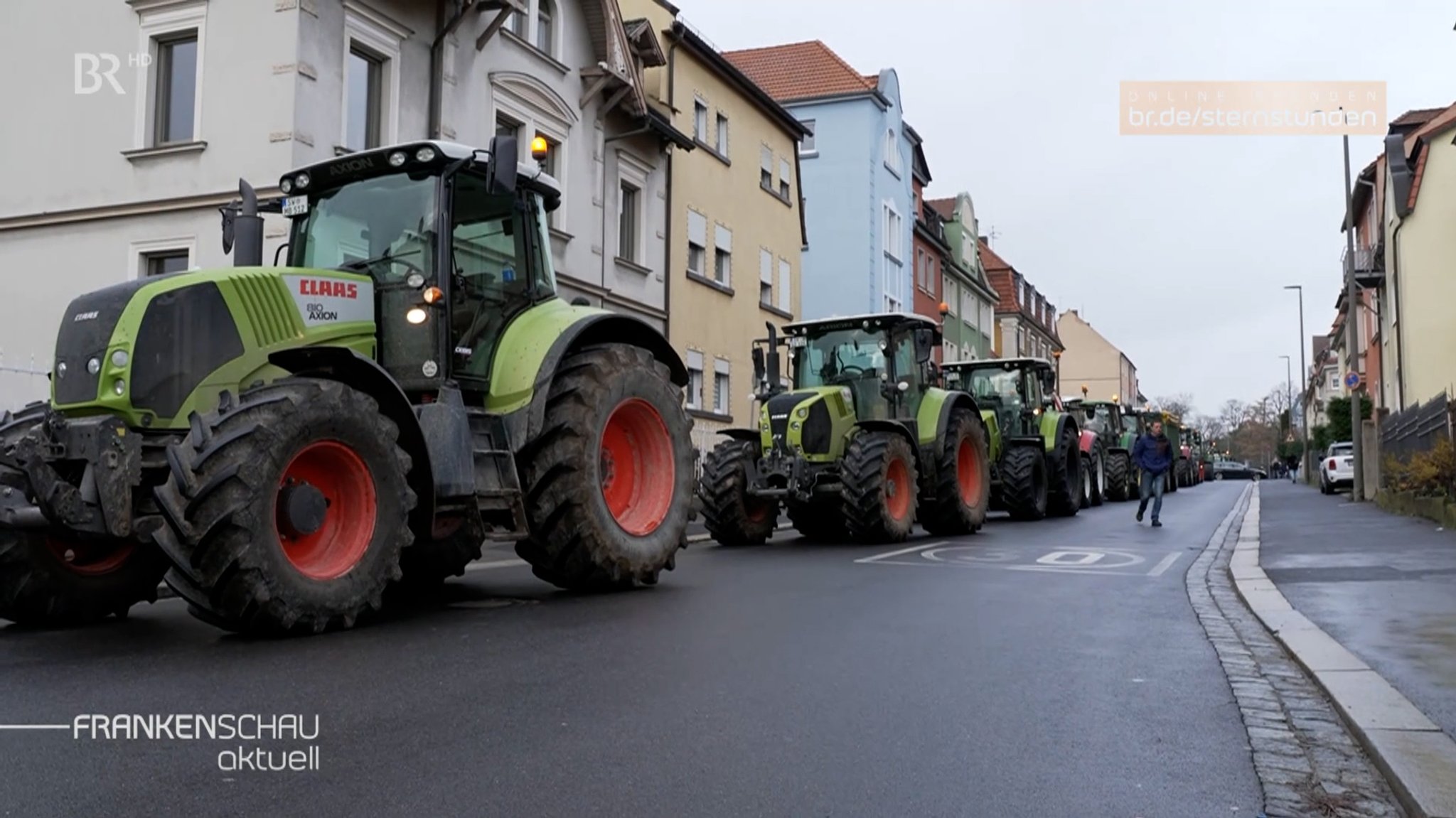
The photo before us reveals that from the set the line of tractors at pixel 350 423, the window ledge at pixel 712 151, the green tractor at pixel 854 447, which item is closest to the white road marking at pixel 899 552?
the green tractor at pixel 854 447

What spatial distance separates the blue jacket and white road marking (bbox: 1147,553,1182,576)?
211 inches

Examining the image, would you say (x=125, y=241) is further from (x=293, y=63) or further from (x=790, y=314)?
(x=790, y=314)

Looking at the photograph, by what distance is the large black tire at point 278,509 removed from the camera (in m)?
5.51

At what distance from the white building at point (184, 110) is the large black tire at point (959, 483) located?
26.0ft

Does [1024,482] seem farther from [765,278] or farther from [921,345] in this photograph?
[765,278]

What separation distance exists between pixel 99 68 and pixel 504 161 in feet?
38.4

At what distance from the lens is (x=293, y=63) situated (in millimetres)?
14477

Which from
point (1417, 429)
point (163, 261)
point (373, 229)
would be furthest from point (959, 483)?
point (163, 261)

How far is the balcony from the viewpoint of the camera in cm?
3669

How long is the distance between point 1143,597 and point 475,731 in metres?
6.01

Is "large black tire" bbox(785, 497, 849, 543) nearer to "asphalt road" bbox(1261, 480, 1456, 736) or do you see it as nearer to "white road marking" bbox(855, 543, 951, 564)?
"white road marking" bbox(855, 543, 951, 564)

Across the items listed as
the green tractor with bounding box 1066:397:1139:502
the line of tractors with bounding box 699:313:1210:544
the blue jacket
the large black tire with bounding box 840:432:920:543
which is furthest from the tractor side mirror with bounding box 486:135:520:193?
the green tractor with bounding box 1066:397:1139:502

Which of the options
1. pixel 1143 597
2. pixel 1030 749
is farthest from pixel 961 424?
pixel 1030 749

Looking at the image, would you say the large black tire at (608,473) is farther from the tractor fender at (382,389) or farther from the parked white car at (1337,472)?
the parked white car at (1337,472)
